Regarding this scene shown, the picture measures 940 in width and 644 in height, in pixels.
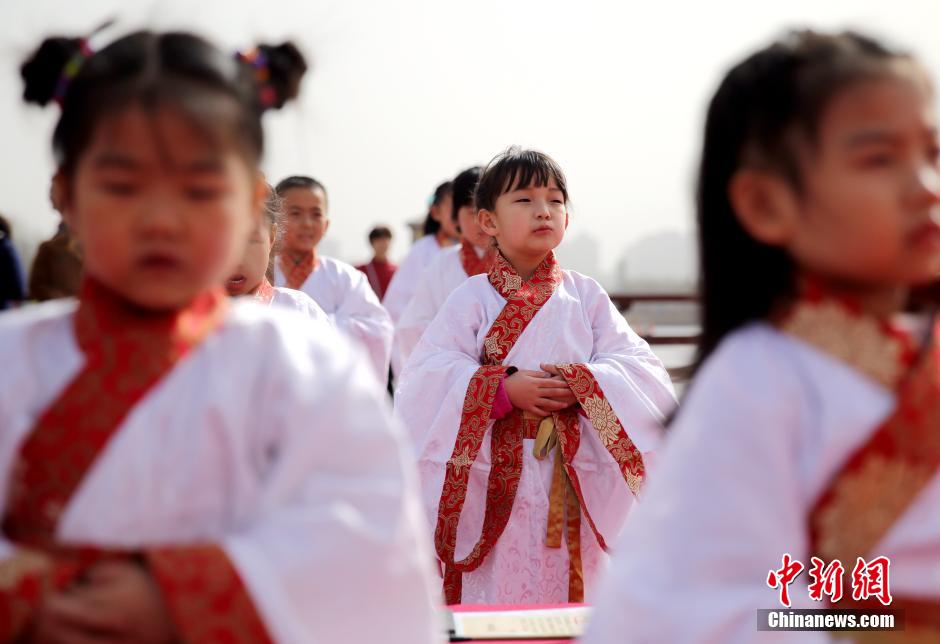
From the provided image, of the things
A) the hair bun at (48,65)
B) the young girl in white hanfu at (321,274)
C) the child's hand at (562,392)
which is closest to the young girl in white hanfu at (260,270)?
the child's hand at (562,392)

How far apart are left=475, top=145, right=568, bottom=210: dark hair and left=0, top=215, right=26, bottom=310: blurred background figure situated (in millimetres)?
2611

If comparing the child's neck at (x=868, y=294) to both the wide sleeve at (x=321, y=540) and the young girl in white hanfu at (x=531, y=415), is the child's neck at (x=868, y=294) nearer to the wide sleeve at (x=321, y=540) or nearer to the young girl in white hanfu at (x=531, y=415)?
the wide sleeve at (x=321, y=540)

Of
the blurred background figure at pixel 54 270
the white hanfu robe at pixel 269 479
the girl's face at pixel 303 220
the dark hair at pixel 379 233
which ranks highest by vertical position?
the dark hair at pixel 379 233

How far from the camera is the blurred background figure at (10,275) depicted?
530cm

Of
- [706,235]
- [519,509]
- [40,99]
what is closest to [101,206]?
[40,99]

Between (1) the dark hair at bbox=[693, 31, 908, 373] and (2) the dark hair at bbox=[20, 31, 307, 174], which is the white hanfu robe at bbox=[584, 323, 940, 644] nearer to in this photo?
(1) the dark hair at bbox=[693, 31, 908, 373]

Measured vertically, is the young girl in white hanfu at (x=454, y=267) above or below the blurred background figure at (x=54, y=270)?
above

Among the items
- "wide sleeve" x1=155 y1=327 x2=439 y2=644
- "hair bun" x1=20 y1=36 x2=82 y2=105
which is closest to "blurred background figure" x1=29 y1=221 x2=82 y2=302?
"hair bun" x1=20 y1=36 x2=82 y2=105

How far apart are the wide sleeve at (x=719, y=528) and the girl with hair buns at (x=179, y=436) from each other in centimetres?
30

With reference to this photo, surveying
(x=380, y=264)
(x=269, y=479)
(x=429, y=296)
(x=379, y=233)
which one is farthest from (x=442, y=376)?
(x=379, y=233)

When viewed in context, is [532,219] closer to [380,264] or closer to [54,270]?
[54,270]

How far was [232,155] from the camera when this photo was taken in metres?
1.50

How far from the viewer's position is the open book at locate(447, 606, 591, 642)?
210 cm

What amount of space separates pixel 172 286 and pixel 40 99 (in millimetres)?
423
